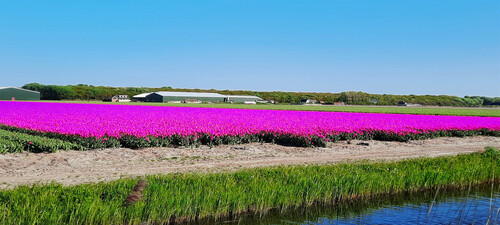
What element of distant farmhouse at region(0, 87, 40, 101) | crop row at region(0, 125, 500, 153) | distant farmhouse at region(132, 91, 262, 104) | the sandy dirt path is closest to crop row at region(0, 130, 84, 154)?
crop row at region(0, 125, 500, 153)

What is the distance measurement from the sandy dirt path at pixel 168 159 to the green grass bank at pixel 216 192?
5.63ft

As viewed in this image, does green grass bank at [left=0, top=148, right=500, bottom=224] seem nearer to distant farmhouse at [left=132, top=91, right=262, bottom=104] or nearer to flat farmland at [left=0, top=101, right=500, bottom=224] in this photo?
flat farmland at [left=0, top=101, right=500, bottom=224]

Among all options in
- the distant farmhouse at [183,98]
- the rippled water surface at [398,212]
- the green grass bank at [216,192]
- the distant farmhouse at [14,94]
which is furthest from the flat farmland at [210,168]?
the distant farmhouse at [183,98]

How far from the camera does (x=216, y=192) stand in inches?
325

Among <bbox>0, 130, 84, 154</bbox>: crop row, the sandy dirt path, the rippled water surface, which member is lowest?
the rippled water surface

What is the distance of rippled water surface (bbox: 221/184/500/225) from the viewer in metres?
8.20

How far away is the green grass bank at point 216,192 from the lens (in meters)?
6.97

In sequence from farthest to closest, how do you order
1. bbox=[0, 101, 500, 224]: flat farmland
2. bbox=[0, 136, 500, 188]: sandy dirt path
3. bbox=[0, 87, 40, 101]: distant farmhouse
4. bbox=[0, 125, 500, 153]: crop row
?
bbox=[0, 87, 40, 101]: distant farmhouse < bbox=[0, 125, 500, 153]: crop row < bbox=[0, 136, 500, 188]: sandy dirt path < bbox=[0, 101, 500, 224]: flat farmland

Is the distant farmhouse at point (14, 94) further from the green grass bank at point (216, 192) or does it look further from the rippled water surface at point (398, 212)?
the rippled water surface at point (398, 212)

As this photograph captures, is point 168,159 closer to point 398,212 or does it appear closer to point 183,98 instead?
point 398,212

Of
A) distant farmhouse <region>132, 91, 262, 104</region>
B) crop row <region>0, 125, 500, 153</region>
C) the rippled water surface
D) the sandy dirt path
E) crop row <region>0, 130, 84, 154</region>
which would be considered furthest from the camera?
distant farmhouse <region>132, 91, 262, 104</region>

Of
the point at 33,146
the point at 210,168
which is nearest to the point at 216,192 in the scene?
the point at 210,168

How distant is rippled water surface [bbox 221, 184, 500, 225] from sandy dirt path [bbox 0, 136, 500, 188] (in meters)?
3.56

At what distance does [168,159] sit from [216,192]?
18.5ft
